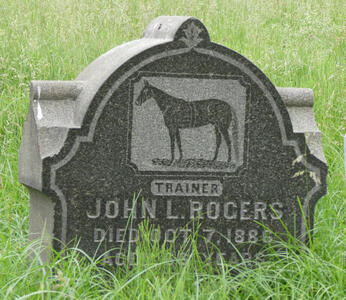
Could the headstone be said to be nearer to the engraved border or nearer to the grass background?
the engraved border

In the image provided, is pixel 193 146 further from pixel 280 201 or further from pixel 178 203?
pixel 280 201

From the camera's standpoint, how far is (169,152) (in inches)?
133

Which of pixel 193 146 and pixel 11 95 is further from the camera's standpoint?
pixel 11 95

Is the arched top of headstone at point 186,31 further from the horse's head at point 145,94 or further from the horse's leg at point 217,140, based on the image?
the horse's leg at point 217,140

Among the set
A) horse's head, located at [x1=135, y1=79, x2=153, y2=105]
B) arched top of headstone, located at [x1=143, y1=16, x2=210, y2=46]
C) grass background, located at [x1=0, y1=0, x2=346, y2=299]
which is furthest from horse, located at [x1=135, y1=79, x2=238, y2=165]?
grass background, located at [x1=0, y1=0, x2=346, y2=299]

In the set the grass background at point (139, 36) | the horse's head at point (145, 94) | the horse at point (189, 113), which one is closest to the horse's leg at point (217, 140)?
the horse at point (189, 113)

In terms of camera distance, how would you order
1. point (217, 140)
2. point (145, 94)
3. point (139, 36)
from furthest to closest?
point (139, 36), point (217, 140), point (145, 94)

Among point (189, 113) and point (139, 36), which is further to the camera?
point (139, 36)

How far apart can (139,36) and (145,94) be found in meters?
3.11

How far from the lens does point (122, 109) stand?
3305 mm

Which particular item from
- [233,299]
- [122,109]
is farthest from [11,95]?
[233,299]

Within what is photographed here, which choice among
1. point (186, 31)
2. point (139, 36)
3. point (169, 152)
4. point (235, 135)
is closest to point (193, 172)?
point (169, 152)

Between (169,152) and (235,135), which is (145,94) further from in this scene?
(235,135)

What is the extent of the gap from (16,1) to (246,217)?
4.27m
